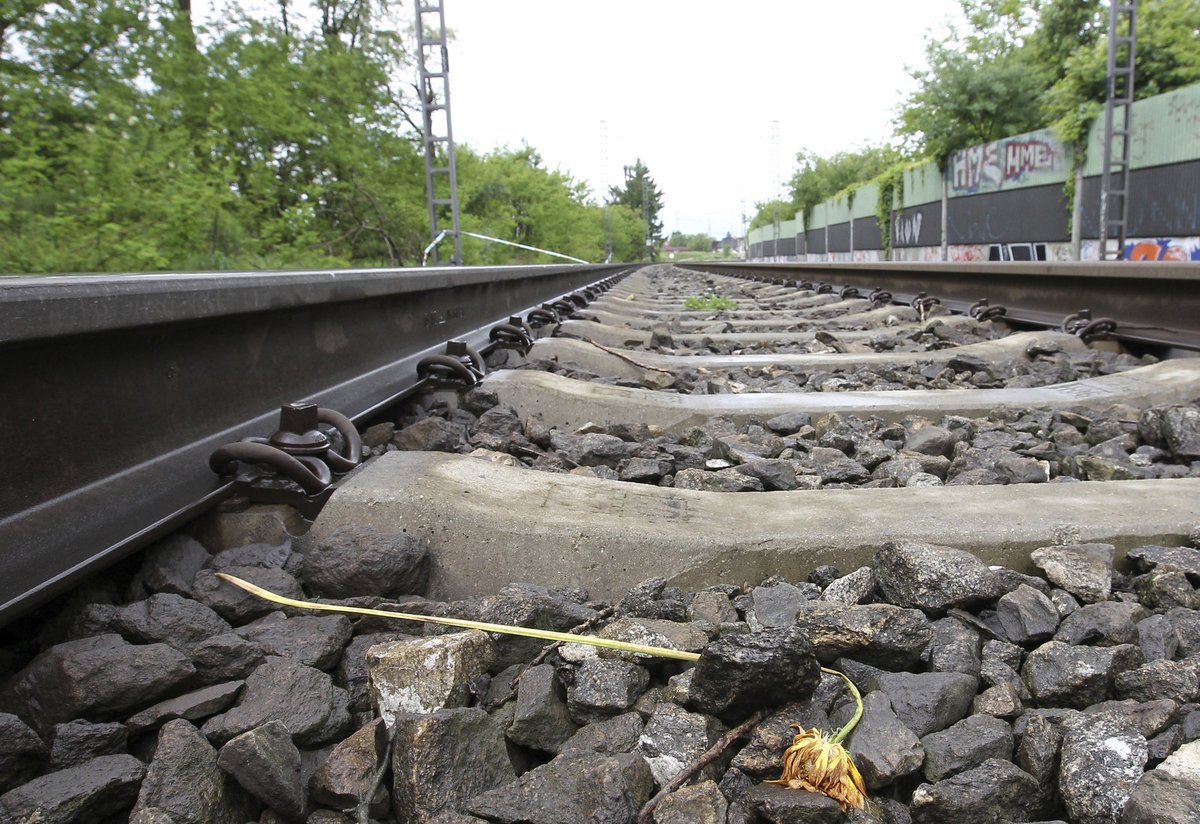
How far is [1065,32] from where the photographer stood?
3000cm

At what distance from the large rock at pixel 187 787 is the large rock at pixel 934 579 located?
3.50 ft

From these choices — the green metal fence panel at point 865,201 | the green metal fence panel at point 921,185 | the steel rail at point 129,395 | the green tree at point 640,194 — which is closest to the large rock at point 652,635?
the steel rail at point 129,395

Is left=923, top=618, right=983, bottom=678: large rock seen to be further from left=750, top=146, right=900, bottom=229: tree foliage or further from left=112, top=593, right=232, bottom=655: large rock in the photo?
left=750, top=146, right=900, bottom=229: tree foliage

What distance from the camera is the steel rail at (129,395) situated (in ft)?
4.23

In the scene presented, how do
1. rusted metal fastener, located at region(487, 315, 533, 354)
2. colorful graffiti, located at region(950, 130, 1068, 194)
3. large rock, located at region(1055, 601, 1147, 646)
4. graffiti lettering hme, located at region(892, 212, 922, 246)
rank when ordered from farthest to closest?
graffiti lettering hme, located at region(892, 212, 922, 246), colorful graffiti, located at region(950, 130, 1068, 194), rusted metal fastener, located at region(487, 315, 533, 354), large rock, located at region(1055, 601, 1147, 646)

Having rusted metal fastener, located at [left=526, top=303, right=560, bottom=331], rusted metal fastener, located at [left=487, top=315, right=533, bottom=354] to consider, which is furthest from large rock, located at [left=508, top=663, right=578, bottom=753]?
rusted metal fastener, located at [left=526, top=303, right=560, bottom=331]

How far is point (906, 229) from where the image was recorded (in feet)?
111

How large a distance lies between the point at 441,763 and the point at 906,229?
3605cm

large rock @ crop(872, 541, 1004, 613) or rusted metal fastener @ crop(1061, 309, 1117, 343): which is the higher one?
rusted metal fastener @ crop(1061, 309, 1117, 343)

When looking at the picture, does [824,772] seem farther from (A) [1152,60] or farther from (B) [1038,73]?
(B) [1038,73]

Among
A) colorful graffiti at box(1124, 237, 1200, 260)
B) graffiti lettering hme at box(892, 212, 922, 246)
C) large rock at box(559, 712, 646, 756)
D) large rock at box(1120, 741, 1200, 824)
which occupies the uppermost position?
graffiti lettering hme at box(892, 212, 922, 246)

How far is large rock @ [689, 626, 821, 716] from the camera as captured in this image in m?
1.12

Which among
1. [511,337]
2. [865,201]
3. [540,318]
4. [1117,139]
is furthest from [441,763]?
[865,201]

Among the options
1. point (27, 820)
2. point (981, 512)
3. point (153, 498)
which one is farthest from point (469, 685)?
point (981, 512)
